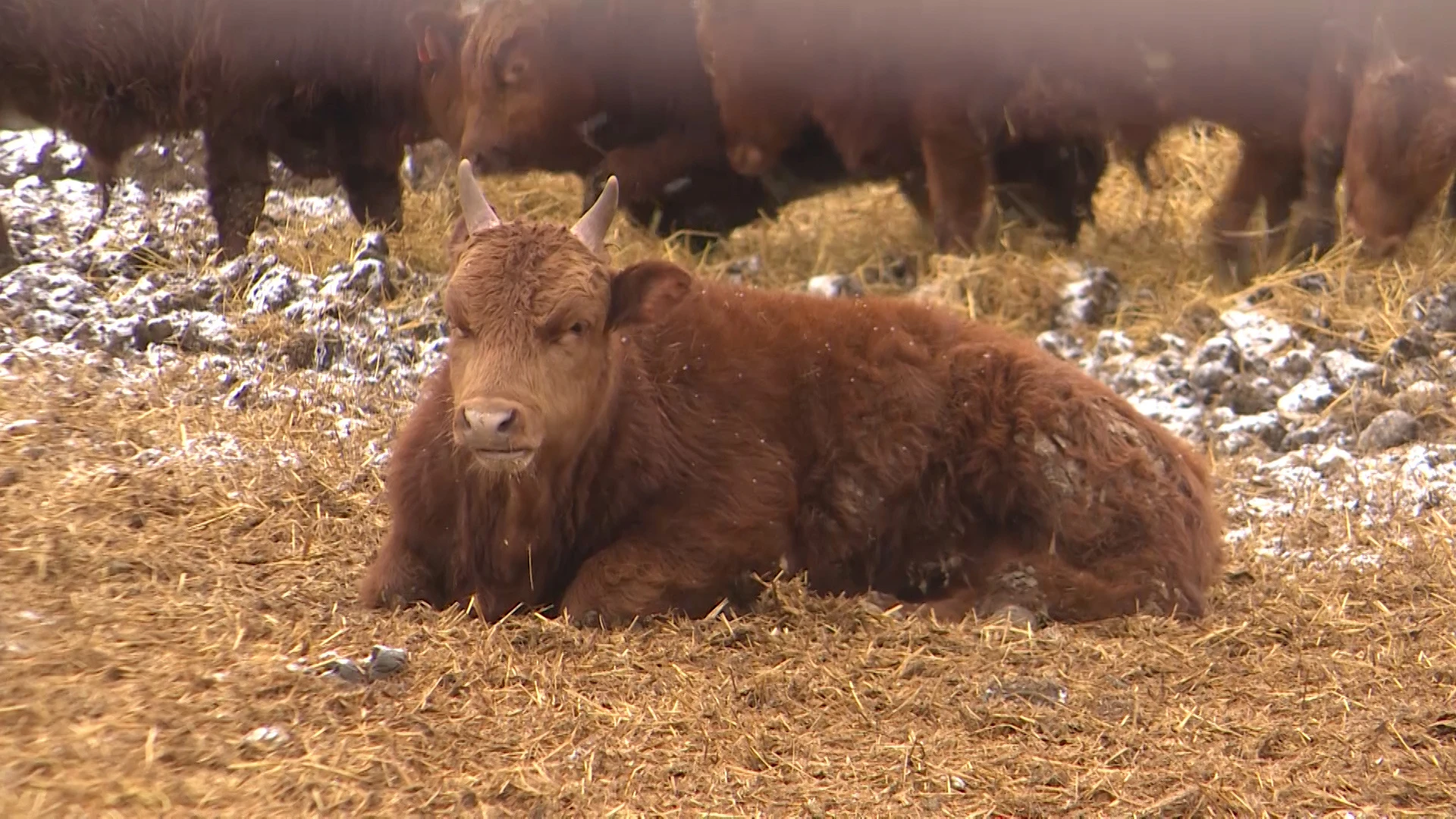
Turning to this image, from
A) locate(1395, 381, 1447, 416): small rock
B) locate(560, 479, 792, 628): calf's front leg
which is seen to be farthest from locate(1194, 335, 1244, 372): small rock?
locate(560, 479, 792, 628): calf's front leg

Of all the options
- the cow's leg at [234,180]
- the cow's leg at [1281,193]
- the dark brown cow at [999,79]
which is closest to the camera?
the cow's leg at [234,180]

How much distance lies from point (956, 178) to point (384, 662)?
576 centimetres

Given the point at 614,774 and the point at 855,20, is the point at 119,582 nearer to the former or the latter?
the point at 614,774

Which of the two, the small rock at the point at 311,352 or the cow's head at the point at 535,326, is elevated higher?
the cow's head at the point at 535,326

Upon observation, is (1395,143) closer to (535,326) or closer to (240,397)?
(535,326)

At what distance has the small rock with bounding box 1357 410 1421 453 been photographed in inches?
289

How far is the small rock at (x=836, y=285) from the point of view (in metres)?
9.20

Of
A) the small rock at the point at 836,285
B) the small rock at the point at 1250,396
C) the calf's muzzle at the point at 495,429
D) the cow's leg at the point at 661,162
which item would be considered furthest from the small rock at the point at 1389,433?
the cow's leg at the point at 661,162

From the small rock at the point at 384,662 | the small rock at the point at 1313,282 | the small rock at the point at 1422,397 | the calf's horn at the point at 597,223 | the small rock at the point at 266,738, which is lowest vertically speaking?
the small rock at the point at 1422,397

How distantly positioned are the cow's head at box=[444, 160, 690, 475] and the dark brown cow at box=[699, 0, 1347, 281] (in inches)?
171

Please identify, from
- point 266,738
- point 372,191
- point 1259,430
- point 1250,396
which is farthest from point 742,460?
point 372,191

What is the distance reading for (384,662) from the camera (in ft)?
14.5

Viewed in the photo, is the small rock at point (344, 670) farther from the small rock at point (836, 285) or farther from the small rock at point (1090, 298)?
the small rock at point (1090, 298)

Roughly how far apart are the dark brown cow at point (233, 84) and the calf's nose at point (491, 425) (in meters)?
4.05
